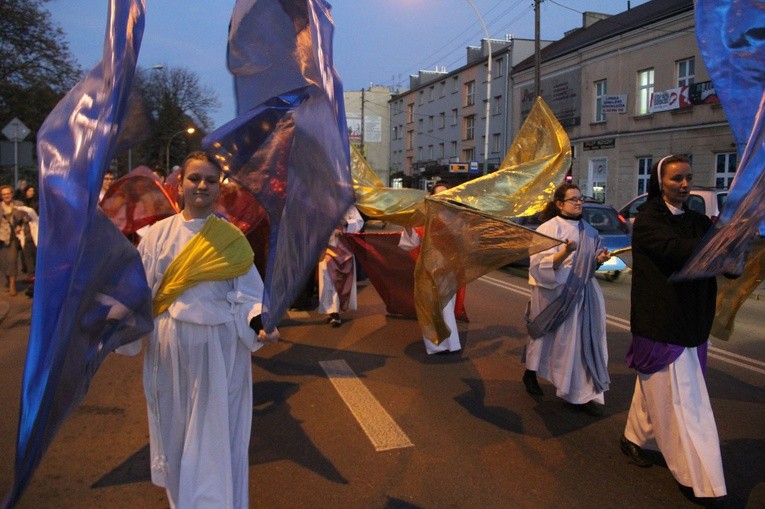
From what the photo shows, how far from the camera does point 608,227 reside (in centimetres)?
1401

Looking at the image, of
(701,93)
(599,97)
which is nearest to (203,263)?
(701,93)

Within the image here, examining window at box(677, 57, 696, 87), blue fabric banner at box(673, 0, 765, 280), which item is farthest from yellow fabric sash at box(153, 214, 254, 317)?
window at box(677, 57, 696, 87)

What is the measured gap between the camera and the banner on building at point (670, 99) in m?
25.2

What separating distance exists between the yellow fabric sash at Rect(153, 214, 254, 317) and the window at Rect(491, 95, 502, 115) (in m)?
39.5

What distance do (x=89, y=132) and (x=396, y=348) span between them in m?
5.34

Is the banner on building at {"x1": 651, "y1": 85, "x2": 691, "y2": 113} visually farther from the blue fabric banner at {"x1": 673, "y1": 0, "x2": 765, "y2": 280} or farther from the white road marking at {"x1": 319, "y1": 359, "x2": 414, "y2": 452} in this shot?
the blue fabric banner at {"x1": 673, "y1": 0, "x2": 765, "y2": 280}

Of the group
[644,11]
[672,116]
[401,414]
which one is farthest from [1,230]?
[644,11]

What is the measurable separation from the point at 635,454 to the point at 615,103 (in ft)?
88.6

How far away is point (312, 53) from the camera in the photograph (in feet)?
9.73

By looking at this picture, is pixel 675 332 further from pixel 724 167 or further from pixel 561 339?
pixel 724 167

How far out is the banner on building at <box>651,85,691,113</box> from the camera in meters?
25.2

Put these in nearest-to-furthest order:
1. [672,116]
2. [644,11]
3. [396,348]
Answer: [396,348] → [672,116] → [644,11]

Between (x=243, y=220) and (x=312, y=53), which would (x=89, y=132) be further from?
(x=243, y=220)

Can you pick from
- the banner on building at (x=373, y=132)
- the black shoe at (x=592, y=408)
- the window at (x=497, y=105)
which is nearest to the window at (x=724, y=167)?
the window at (x=497, y=105)
